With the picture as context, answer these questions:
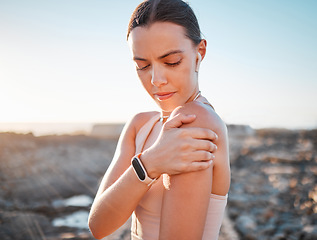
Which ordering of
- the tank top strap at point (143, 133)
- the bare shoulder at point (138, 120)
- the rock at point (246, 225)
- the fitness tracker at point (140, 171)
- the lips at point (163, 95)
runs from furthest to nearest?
the rock at point (246, 225), the bare shoulder at point (138, 120), the tank top strap at point (143, 133), the lips at point (163, 95), the fitness tracker at point (140, 171)

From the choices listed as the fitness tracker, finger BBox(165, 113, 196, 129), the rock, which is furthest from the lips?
the rock

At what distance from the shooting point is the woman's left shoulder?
128 cm

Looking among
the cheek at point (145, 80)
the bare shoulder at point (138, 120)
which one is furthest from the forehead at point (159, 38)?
the bare shoulder at point (138, 120)

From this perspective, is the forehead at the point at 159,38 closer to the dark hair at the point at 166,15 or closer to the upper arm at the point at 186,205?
the dark hair at the point at 166,15

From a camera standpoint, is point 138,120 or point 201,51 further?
point 138,120

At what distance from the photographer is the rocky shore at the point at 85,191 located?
15.6 ft

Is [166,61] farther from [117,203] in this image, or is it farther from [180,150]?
[117,203]

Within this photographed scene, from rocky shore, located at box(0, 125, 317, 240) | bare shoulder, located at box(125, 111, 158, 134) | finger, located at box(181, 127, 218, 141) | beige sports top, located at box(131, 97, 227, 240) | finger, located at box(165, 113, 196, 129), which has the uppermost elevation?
finger, located at box(165, 113, 196, 129)

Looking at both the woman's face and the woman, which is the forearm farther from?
the woman's face

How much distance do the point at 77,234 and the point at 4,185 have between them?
4129 mm

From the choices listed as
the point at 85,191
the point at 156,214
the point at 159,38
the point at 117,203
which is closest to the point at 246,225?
the point at 156,214

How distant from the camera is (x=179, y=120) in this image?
1.29 metres

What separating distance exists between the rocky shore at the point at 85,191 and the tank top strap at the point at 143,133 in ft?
10.1

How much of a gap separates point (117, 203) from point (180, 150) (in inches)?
19.4
